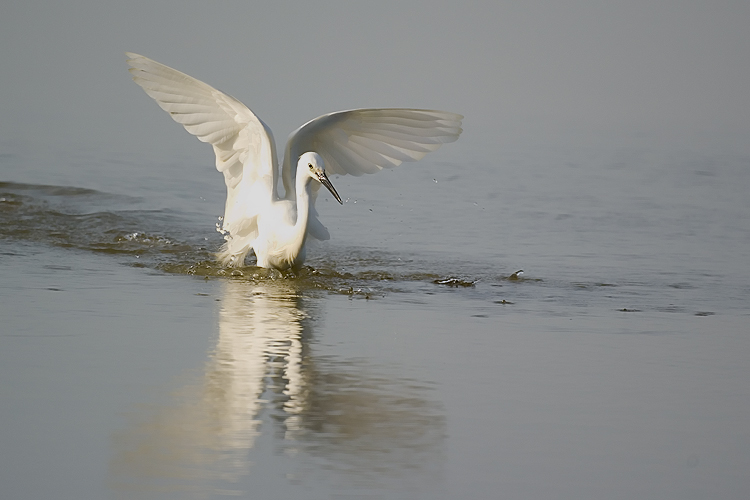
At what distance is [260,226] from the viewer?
806cm

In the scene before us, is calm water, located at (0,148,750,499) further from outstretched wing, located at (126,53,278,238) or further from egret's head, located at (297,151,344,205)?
egret's head, located at (297,151,344,205)

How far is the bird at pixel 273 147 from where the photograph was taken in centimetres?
787

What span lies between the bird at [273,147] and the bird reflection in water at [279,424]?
8.03 feet

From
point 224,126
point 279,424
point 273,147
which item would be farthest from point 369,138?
point 279,424

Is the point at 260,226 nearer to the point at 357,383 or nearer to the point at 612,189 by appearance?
the point at 357,383

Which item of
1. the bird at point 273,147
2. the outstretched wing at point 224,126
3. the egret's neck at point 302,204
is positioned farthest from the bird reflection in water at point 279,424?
the outstretched wing at point 224,126

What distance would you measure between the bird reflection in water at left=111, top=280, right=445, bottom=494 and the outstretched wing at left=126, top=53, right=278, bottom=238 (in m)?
2.76

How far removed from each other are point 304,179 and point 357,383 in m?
3.08

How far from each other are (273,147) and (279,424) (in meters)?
4.03

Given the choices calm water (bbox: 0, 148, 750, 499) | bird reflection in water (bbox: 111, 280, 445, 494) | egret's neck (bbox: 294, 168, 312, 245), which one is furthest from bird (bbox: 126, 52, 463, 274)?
bird reflection in water (bbox: 111, 280, 445, 494)

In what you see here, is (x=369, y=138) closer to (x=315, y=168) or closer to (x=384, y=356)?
(x=315, y=168)

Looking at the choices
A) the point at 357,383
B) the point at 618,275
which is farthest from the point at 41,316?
the point at 618,275

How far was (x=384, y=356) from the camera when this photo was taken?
17.4 ft

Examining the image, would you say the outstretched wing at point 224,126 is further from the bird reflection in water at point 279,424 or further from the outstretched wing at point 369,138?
the bird reflection in water at point 279,424
